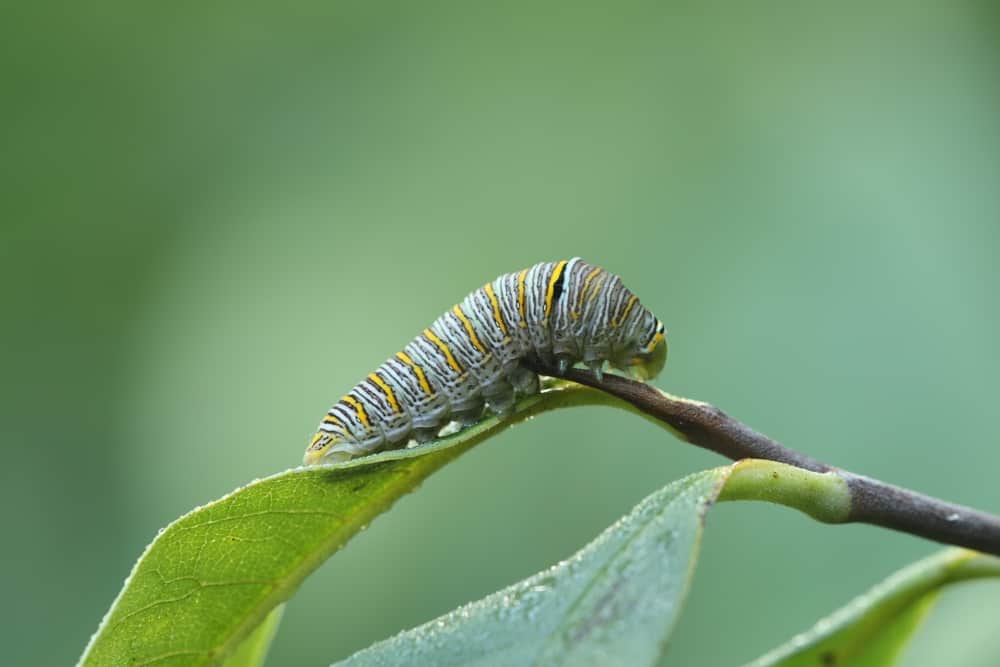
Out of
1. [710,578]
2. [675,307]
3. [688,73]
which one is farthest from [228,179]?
[710,578]

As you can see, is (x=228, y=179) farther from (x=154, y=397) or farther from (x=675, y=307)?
(x=675, y=307)

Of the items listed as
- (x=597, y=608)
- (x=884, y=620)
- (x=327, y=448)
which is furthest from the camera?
(x=327, y=448)

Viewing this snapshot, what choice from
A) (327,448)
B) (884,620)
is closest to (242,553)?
(327,448)

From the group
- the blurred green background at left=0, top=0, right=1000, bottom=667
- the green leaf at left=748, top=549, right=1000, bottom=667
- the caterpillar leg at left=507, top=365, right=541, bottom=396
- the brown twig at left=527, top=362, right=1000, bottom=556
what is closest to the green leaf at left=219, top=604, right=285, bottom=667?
the caterpillar leg at left=507, top=365, right=541, bottom=396

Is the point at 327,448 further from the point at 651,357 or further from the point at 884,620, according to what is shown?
the point at 884,620

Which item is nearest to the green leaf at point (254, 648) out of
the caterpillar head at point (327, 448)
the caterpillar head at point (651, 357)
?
the caterpillar head at point (327, 448)

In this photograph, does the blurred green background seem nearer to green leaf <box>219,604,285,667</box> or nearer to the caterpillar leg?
the caterpillar leg
